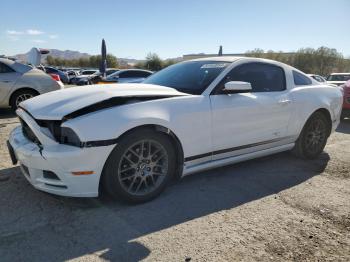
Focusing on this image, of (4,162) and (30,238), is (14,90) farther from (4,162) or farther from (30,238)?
(30,238)

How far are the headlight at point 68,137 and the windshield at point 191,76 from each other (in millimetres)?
1399

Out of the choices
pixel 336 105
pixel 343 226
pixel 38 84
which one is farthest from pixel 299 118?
pixel 38 84

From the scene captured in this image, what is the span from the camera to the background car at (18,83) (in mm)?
7504

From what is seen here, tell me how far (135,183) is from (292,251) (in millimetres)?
1528

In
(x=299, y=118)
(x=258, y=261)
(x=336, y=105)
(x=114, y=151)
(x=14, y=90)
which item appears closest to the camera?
(x=258, y=261)

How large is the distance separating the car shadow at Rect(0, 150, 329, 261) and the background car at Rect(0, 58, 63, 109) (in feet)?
13.7

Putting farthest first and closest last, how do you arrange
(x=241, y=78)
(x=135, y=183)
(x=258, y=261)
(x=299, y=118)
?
1. (x=299, y=118)
2. (x=241, y=78)
3. (x=135, y=183)
4. (x=258, y=261)

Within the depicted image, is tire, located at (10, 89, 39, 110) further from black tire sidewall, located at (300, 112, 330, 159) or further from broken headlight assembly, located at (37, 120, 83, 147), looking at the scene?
black tire sidewall, located at (300, 112, 330, 159)

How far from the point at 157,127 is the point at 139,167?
0.43m

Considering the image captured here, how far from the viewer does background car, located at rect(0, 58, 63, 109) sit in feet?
24.6

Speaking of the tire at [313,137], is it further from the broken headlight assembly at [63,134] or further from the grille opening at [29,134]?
the grille opening at [29,134]

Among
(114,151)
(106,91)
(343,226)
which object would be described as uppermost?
(106,91)

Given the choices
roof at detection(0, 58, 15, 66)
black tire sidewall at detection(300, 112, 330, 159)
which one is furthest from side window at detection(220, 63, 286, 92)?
roof at detection(0, 58, 15, 66)

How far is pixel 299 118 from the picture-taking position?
457 cm
